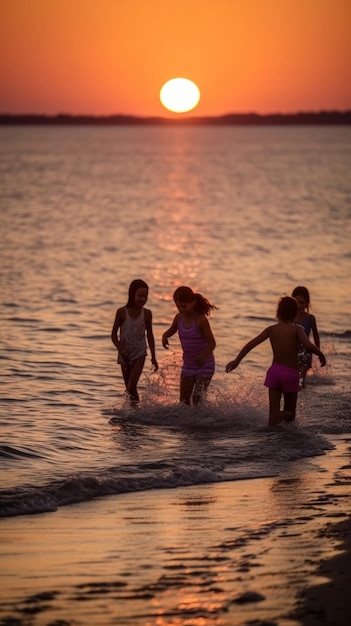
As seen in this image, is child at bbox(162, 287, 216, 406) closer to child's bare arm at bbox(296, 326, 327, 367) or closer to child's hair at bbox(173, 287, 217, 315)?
child's hair at bbox(173, 287, 217, 315)

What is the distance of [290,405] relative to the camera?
35.8ft

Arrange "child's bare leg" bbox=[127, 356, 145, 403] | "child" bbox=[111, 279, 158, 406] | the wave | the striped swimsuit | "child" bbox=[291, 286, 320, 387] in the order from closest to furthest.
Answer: the wave < the striped swimsuit < "child" bbox=[111, 279, 158, 406] < "child's bare leg" bbox=[127, 356, 145, 403] < "child" bbox=[291, 286, 320, 387]

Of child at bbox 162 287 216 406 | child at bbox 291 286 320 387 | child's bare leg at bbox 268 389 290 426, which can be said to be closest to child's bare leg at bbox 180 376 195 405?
child at bbox 162 287 216 406

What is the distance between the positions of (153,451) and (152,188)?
237ft

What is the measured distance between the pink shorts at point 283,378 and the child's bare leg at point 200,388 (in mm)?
1294

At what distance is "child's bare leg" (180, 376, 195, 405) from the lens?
12.0 meters

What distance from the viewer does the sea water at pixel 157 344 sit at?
1004 cm

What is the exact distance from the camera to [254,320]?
20781mm

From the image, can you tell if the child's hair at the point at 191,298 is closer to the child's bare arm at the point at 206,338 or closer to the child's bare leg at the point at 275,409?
the child's bare arm at the point at 206,338

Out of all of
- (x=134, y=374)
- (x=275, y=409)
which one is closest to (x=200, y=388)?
(x=134, y=374)

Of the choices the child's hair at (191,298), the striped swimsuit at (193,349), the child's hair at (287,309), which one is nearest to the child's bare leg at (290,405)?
the child's hair at (287,309)

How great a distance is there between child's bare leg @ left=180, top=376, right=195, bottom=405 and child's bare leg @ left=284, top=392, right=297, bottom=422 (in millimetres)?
1342

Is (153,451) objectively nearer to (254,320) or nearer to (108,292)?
(254,320)

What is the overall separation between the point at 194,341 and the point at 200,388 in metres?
0.53
